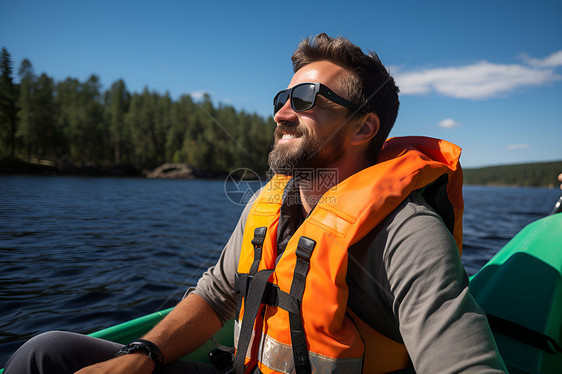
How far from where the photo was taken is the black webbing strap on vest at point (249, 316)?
1.51 meters

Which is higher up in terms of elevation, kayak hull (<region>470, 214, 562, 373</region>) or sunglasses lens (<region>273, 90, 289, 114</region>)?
sunglasses lens (<region>273, 90, 289, 114</region>)

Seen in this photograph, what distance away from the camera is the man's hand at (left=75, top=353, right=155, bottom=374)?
4.48 ft

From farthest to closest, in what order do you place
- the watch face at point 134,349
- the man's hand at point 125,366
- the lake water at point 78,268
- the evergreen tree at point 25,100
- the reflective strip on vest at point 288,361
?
the evergreen tree at point 25,100
the lake water at point 78,268
the watch face at point 134,349
the man's hand at point 125,366
the reflective strip on vest at point 288,361

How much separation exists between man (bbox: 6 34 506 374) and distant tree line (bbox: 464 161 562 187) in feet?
389

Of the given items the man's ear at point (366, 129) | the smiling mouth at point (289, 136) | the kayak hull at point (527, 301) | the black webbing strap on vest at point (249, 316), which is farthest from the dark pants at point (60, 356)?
the kayak hull at point (527, 301)

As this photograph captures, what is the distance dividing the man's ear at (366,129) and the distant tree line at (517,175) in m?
118

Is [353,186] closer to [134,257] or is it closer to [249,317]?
[249,317]

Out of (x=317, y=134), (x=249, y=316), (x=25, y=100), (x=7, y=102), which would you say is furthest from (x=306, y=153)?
(x=25, y=100)

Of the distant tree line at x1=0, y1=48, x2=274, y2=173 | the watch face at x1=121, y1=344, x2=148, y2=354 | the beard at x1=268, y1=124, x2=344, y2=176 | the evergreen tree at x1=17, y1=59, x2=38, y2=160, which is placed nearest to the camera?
the watch face at x1=121, y1=344, x2=148, y2=354

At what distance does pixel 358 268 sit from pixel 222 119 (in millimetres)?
61985

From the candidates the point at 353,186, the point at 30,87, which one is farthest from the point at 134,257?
the point at 30,87

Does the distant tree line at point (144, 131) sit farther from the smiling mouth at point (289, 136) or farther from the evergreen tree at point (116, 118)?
the smiling mouth at point (289, 136)

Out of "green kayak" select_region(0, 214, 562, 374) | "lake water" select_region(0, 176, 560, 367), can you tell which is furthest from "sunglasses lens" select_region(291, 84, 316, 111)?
"lake water" select_region(0, 176, 560, 367)

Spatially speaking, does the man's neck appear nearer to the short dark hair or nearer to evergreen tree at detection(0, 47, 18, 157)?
the short dark hair
